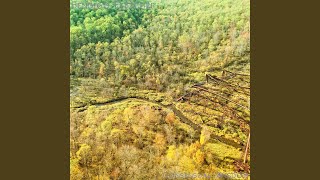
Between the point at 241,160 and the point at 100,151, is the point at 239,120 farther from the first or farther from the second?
the point at 100,151

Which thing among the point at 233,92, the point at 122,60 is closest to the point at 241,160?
the point at 233,92

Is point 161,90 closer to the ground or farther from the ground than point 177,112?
farther from the ground

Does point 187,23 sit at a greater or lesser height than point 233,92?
greater

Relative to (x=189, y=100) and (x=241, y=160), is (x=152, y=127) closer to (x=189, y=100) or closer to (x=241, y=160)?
(x=189, y=100)

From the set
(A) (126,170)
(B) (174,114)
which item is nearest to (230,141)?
(B) (174,114)

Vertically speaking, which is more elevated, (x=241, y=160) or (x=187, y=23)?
(x=187, y=23)

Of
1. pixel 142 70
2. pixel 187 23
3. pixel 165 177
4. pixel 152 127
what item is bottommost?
pixel 165 177
